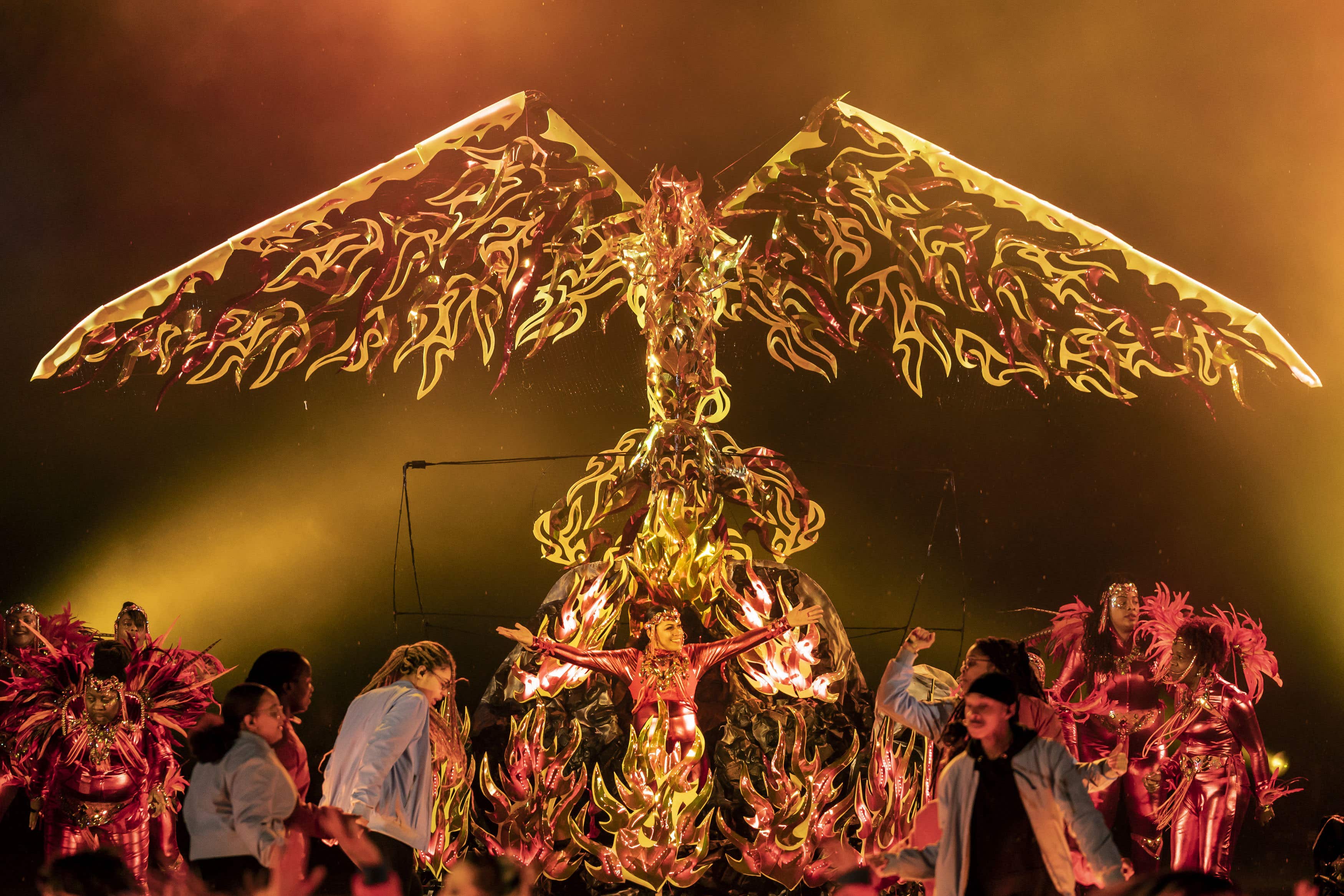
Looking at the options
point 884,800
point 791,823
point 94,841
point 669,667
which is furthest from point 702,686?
point 94,841

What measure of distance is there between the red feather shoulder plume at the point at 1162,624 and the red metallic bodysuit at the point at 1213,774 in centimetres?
22

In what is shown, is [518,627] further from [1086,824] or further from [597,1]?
[597,1]

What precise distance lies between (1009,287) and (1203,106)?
2.01 meters

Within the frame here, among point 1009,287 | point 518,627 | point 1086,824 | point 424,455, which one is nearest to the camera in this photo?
point 1086,824

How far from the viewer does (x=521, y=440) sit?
652 cm

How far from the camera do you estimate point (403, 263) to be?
5.13m

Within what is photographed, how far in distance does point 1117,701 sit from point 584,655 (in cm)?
235

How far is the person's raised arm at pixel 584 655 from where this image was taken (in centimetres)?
464

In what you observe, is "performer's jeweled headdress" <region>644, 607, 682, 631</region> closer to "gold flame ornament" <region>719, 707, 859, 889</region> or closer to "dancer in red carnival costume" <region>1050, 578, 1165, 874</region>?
"gold flame ornament" <region>719, 707, 859, 889</region>

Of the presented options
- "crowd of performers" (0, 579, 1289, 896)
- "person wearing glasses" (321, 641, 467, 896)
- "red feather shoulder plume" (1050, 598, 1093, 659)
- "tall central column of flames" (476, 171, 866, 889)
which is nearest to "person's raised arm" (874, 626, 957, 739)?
"crowd of performers" (0, 579, 1289, 896)

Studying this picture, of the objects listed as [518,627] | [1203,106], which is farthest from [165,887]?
[1203,106]

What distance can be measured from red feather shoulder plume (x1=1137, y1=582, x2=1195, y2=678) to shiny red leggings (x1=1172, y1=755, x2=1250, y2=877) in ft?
1.52

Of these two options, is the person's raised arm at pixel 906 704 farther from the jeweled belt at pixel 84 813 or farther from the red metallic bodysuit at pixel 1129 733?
the jeweled belt at pixel 84 813

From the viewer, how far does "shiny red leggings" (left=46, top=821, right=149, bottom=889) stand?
464 centimetres
